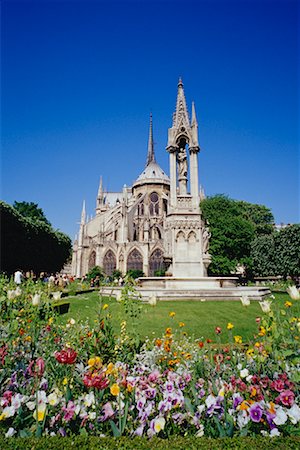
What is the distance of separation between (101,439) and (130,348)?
6.69ft

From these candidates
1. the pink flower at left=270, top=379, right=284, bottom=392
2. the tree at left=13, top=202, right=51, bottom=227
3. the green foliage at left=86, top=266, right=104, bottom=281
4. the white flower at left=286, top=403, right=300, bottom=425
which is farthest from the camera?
the tree at left=13, top=202, right=51, bottom=227

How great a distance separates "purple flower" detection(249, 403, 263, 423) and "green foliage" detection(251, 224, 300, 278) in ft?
78.2

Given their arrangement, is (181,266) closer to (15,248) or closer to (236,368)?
(236,368)

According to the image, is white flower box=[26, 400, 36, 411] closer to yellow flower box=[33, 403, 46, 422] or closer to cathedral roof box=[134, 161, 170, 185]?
yellow flower box=[33, 403, 46, 422]

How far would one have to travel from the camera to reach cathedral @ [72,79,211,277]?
14281mm

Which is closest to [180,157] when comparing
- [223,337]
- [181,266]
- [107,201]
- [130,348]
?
[181,266]

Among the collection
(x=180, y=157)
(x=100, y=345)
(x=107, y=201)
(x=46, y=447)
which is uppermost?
(x=107, y=201)

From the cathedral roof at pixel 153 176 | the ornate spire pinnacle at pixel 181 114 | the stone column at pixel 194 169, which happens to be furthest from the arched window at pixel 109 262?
the ornate spire pinnacle at pixel 181 114

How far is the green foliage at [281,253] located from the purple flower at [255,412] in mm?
23837

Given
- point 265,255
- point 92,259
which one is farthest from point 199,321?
point 92,259

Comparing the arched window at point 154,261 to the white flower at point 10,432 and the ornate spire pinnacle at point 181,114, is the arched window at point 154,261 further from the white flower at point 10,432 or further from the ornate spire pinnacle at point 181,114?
the white flower at point 10,432

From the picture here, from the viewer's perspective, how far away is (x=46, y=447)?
88.1 inches

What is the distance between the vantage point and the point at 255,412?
2.50 meters

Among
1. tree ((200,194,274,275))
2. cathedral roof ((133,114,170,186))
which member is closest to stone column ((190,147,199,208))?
tree ((200,194,274,275))
